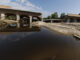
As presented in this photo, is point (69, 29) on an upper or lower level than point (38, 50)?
upper

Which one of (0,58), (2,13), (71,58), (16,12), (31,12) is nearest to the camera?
(0,58)

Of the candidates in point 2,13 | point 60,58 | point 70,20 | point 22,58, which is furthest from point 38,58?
point 70,20

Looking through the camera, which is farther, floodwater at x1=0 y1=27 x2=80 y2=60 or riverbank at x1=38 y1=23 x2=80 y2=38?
riverbank at x1=38 y1=23 x2=80 y2=38

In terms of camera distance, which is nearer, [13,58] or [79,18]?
[13,58]

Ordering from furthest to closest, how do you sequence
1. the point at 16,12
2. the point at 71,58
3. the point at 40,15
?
the point at 40,15 < the point at 16,12 < the point at 71,58

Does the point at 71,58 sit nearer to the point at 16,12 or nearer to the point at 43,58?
the point at 43,58

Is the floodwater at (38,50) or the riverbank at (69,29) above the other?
the riverbank at (69,29)

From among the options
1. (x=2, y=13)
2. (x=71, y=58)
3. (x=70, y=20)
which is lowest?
(x=71, y=58)

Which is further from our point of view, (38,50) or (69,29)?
(69,29)

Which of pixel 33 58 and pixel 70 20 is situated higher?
pixel 70 20

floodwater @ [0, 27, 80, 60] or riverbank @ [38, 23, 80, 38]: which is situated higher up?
riverbank @ [38, 23, 80, 38]

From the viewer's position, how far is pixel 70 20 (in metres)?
52.2

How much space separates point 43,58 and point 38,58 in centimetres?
45

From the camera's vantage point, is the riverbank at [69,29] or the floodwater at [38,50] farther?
the riverbank at [69,29]
